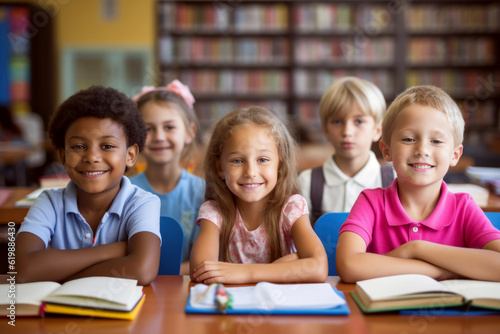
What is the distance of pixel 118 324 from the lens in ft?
3.15

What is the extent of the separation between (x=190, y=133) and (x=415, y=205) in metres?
1.22

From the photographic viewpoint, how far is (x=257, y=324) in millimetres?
951

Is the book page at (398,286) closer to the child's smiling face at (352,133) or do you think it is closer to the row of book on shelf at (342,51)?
the child's smiling face at (352,133)

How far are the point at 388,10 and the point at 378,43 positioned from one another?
0.42 meters

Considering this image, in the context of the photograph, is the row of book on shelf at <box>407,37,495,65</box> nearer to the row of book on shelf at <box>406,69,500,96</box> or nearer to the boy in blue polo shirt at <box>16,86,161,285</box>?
the row of book on shelf at <box>406,69,500,96</box>

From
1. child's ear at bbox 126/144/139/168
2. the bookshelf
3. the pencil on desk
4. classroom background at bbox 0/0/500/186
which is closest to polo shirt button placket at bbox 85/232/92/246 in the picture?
child's ear at bbox 126/144/139/168

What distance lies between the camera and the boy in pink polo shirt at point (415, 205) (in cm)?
124

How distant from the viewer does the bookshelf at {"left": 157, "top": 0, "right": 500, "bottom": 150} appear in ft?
21.3

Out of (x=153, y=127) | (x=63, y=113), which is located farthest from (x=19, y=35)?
(x=63, y=113)

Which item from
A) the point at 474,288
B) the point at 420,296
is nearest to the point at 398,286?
the point at 420,296

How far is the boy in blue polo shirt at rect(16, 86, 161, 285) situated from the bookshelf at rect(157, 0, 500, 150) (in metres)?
5.17

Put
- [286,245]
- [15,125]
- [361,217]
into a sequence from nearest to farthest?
[361,217], [286,245], [15,125]

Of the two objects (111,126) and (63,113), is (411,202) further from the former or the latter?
(63,113)

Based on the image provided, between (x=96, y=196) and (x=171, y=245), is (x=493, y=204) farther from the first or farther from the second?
(x=96, y=196)
